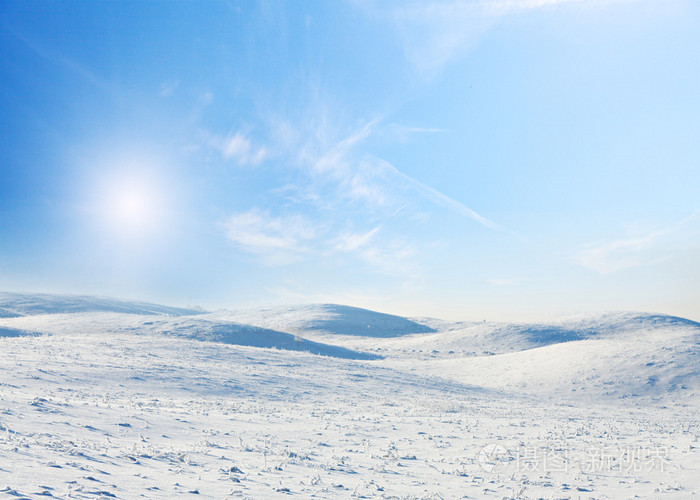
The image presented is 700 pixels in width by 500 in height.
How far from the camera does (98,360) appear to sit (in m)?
25.5

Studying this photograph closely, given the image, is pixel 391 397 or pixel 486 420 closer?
pixel 486 420

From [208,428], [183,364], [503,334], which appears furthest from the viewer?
[503,334]

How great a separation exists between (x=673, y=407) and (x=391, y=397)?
60.8 ft

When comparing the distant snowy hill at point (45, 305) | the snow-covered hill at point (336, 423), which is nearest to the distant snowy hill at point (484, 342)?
the distant snowy hill at point (45, 305)

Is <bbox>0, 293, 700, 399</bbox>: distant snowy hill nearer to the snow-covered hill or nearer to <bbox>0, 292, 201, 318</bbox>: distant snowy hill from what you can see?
<bbox>0, 292, 201, 318</bbox>: distant snowy hill

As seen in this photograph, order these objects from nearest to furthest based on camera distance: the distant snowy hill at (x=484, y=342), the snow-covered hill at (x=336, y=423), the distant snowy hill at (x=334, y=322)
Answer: the snow-covered hill at (x=336, y=423) → the distant snowy hill at (x=484, y=342) → the distant snowy hill at (x=334, y=322)

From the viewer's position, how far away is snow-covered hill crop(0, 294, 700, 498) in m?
9.03

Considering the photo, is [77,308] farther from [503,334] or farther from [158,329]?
[503,334]

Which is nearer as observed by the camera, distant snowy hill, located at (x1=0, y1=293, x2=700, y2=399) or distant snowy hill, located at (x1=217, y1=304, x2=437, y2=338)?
distant snowy hill, located at (x1=0, y1=293, x2=700, y2=399)

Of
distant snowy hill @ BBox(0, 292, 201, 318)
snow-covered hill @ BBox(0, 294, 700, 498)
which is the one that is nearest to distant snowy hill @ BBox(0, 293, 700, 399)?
distant snowy hill @ BBox(0, 292, 201, 318)

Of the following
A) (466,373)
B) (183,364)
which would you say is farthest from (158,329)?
(466,373)

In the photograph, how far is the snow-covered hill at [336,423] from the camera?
29.6 ft

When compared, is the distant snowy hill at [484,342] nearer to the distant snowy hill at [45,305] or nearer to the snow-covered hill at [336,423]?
the distant snowy hill at [45,305]

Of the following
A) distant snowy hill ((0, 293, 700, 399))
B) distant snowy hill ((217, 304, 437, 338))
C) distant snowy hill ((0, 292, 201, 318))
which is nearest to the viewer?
distant snowy hill ((0, 293, 700, 399))
